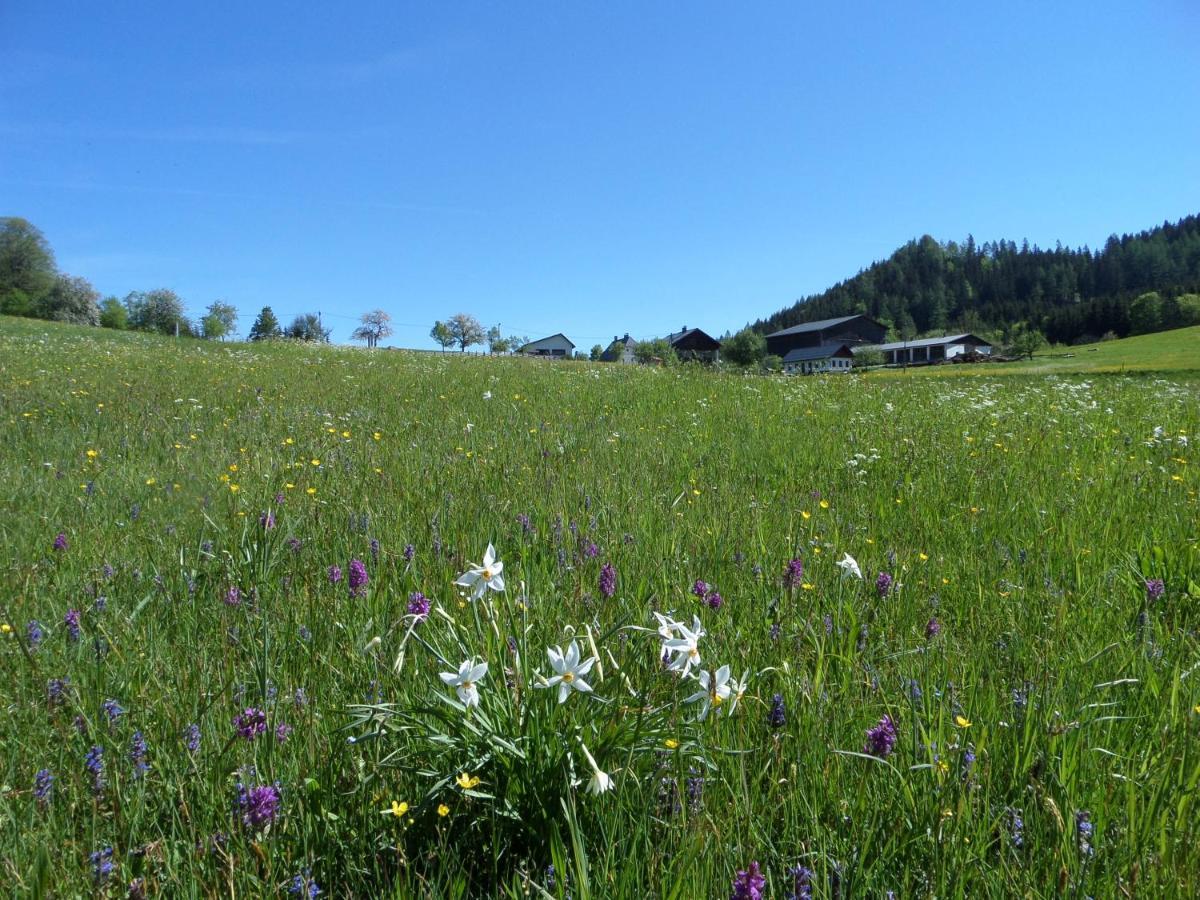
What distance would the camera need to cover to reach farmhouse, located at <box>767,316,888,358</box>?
126625mm

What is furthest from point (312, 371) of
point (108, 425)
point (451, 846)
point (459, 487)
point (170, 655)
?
point (451, 846)

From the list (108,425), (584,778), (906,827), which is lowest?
(906,827)

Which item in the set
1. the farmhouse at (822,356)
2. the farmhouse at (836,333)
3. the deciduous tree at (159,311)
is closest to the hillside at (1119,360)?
the farmhouse at (822,356)

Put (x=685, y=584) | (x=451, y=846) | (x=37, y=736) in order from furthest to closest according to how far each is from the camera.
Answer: (x=685, y=584), (x=37, y=736), (x=451, y=846)

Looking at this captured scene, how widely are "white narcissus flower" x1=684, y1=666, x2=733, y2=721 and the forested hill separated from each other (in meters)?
124

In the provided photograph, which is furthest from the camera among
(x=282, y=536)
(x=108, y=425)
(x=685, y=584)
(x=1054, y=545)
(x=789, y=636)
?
(x=108, y=425)

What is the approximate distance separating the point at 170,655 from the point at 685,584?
70.8 inches

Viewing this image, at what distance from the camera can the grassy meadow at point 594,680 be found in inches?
52.7

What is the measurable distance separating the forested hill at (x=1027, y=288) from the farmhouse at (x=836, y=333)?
2528 centimetres

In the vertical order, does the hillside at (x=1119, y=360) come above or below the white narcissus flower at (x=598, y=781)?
above

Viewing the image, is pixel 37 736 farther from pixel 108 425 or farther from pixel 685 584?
pixel 108 425

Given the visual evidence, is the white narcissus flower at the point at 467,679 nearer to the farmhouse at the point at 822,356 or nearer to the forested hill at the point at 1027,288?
the farmhouse at the point at 822,356

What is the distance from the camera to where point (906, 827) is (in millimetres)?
1419

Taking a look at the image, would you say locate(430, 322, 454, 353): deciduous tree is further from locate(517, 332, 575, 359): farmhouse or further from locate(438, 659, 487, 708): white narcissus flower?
locate(438, 659, 487, 708): white narcissus flower
